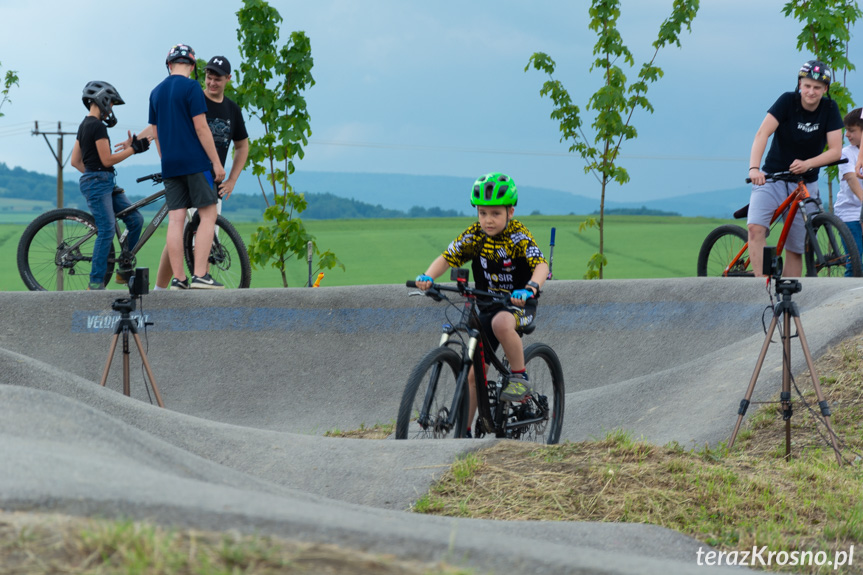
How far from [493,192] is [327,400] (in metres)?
3.69

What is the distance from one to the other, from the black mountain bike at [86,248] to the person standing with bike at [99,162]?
6.9 inches

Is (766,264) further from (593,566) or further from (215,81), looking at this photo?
(215,81)

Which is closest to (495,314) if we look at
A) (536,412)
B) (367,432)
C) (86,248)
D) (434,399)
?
(434,399)

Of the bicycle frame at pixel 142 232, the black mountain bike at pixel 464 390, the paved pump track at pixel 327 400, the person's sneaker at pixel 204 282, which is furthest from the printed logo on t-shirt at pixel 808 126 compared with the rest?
the bicycle frame at pixel 142 232

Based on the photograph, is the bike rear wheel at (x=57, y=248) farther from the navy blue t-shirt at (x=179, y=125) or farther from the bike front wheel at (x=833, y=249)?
the bike front wheel at (x=833, y=249)

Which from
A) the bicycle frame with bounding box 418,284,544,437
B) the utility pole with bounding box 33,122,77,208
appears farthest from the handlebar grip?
the utility pole with bounding box 33,122,77,208

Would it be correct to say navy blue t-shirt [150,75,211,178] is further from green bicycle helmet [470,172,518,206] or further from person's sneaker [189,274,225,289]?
green bicycle helmet [470,172,518,206]

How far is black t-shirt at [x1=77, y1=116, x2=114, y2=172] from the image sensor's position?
870 cm

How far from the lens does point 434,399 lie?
5.40m

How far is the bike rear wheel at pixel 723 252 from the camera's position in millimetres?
9664

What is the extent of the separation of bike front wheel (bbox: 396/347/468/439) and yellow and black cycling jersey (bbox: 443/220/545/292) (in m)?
0.78

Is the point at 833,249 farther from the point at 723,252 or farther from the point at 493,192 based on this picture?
the point at 493,192

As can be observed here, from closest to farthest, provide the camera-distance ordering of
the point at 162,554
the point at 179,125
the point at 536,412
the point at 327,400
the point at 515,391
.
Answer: the point at 162,554, the point at 515,391, the point at 536,412, the point at 179,125, the point at 327,400

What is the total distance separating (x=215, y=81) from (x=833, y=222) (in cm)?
620
